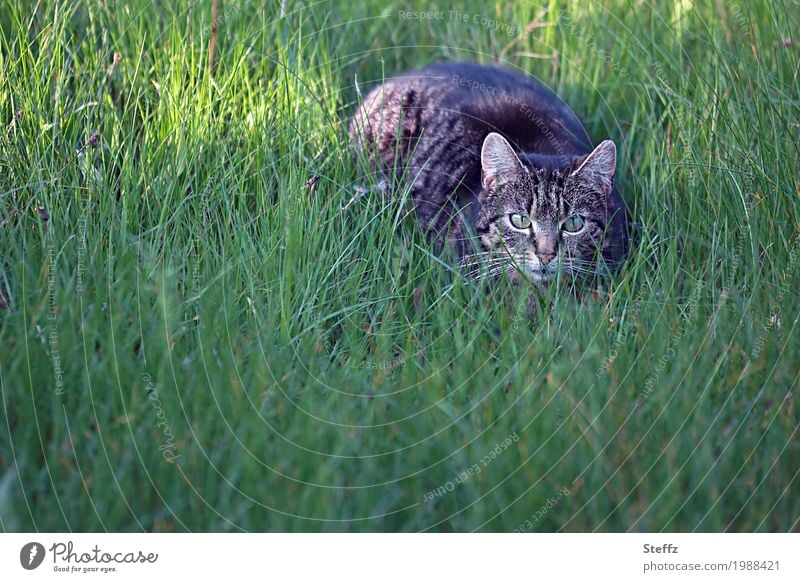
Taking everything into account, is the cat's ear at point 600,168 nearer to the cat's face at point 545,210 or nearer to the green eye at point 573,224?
the cat's face at point 545,210

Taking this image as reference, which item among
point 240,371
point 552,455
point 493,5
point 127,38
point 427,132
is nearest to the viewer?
point 552,455

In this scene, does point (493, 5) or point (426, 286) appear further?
point (493, 5)

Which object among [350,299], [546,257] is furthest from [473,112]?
[350,299]

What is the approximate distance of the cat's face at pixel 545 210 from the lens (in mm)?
2988

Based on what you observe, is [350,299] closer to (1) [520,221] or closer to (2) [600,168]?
(1) [520,221]

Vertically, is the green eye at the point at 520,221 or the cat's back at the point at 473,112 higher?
the cat's back at the point at 473,112

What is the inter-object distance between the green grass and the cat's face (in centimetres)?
19

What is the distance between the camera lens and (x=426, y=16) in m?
3.89

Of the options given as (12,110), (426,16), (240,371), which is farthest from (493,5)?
(240,371)

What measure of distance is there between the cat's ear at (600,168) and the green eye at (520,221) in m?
0.24

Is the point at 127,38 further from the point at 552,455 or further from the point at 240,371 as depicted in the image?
the point at 552,455

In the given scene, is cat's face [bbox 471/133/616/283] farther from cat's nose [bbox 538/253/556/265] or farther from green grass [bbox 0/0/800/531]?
green grass [bbox 0/0/800/531]

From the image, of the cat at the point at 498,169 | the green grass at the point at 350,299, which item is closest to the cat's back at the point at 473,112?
the cat at the point at 498,169

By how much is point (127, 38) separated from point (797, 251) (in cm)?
258
